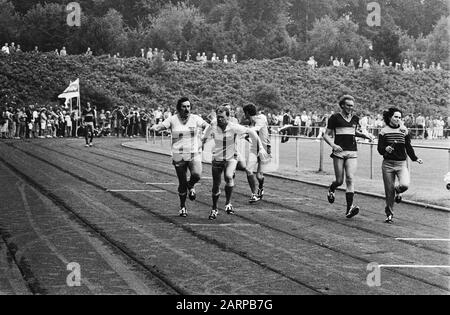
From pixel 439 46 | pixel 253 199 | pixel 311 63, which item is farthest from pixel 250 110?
pixel 439 46

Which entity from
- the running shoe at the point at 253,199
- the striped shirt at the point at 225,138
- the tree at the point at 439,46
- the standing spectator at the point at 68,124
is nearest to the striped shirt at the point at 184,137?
the striped shirt at the point at 225,138

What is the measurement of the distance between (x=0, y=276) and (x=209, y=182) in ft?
42.2

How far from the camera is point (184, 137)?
15523mm

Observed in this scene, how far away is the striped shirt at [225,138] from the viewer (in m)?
15.5

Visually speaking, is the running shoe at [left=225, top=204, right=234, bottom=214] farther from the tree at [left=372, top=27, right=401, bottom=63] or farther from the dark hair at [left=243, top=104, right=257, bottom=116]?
the tree at [left=372, top=27, right=401, bottom=63]

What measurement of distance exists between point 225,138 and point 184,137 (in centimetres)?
67

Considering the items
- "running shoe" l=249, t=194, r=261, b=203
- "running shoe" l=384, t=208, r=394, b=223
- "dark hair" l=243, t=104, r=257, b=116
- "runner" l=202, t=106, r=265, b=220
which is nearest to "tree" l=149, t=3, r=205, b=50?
"dark hair" l=243, t=104, r=257, b=116

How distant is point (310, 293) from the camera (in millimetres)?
9133

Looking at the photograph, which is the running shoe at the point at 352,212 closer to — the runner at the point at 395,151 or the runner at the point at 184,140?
the runner at the point at 395,151

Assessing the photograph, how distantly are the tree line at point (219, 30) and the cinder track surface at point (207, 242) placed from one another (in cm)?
5959

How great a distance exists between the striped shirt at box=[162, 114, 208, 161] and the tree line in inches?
2505

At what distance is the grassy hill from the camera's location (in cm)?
6481
